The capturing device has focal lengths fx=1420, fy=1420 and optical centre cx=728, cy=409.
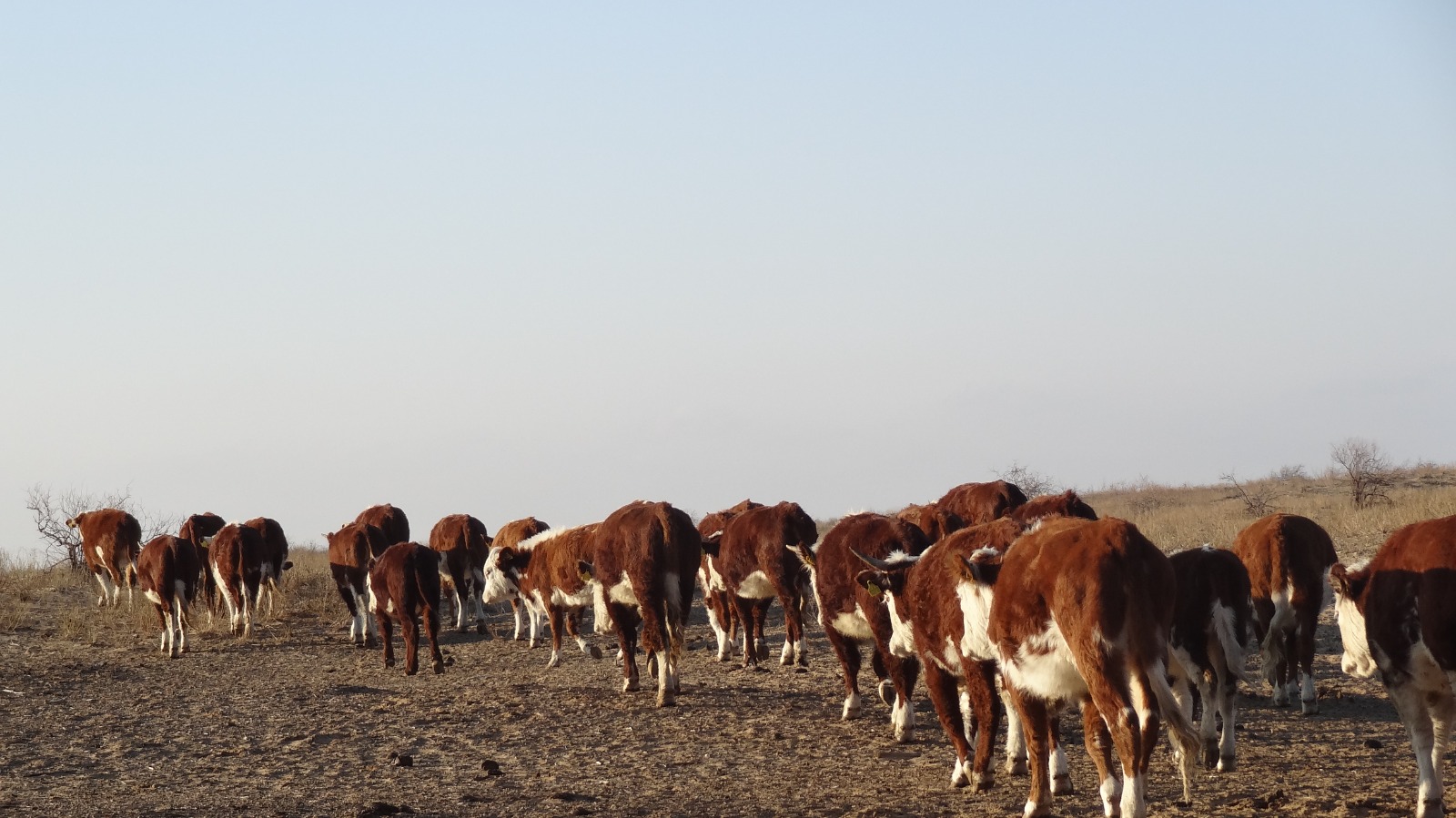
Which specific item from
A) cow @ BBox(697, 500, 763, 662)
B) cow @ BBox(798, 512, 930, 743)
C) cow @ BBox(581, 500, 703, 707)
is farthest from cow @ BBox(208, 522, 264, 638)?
cow @ BBox(798, 512, 930, 743)

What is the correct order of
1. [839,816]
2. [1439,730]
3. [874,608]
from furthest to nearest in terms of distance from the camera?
A: [874,608], [839,816], [1439,730]

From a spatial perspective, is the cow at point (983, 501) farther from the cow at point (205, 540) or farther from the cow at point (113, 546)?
the cow at point (113, 546)

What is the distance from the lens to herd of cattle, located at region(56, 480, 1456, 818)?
25.7 feet

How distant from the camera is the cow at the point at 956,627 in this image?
358 inches

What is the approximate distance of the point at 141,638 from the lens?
21.7m

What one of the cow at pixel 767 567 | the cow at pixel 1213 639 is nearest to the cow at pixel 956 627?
the cow at pixel 1213 639

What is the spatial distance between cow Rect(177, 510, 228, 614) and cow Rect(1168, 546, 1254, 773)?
1694cm

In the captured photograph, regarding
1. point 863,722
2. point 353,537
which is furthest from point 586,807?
point 353,537

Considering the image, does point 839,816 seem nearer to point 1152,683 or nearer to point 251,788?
point 1152,683

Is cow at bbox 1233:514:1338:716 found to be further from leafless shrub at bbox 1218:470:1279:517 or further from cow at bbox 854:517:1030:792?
leafless shrub at bbox 1218:470:1279:517

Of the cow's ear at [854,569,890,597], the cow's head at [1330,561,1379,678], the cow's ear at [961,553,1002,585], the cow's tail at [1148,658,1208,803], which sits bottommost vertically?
the cow's tail at [1148,658,1208,803]

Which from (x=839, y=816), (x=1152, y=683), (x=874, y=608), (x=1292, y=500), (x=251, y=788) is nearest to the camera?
(x=1152, y=683)

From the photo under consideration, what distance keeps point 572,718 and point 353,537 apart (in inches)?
370

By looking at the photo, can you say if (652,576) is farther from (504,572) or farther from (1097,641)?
(1097,641)
